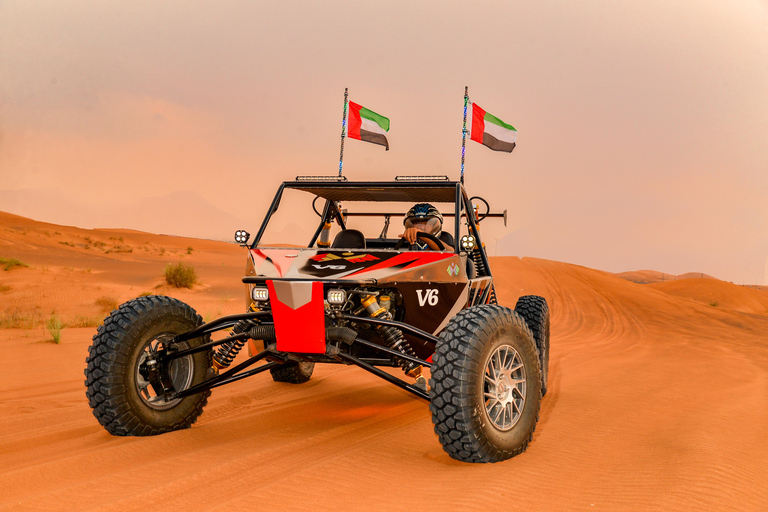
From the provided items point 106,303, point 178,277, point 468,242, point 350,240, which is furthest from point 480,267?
point 178,277

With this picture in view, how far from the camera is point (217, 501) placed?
307 centimetres

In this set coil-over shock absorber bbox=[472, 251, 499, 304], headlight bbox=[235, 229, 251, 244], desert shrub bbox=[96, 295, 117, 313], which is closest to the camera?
Result: headlight bbox=[235, 229, 251, 244]

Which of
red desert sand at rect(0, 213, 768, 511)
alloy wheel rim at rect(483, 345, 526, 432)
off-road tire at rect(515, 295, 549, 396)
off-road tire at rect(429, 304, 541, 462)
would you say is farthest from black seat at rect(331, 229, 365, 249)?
off-road tire at rect(515, 295, 549, 396)

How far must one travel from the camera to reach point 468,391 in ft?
11.8

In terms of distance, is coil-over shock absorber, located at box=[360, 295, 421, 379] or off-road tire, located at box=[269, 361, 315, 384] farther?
off-road tire, located at box=[269, 361, 315, 384]

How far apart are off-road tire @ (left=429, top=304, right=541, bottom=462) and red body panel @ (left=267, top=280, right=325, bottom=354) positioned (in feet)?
2.69

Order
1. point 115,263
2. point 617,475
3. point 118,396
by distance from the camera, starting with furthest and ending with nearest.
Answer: point 115,263
point 118,396
point 617,475

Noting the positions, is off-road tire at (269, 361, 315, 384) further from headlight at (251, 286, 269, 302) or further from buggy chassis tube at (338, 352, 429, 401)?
buggy chassis tube at (338, 352, 429, 401)

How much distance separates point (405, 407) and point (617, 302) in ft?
62.7

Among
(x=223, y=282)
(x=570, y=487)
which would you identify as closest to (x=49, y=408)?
(x=570, y=487)

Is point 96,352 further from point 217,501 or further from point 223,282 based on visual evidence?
point 223,282

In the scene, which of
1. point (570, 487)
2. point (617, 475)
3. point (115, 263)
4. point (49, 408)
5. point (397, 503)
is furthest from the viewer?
point (115, 263)

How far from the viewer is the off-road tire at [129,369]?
4.27 m

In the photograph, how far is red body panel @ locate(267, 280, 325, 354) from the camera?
3.97 m
